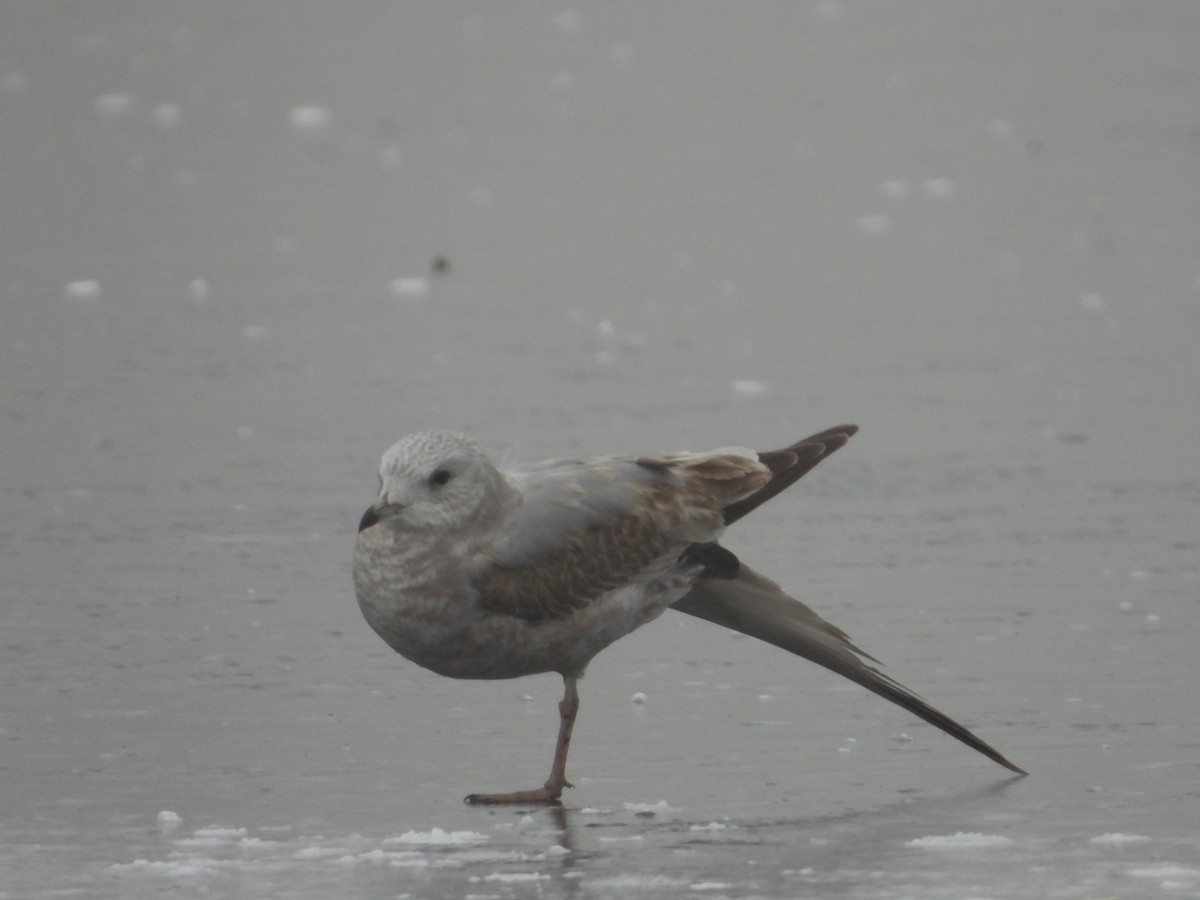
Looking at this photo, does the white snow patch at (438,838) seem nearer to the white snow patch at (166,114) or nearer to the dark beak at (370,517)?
the dark beak at (370,517)

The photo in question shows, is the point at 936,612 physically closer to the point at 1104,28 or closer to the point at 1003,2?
the point at 1104,28

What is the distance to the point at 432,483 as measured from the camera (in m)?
5.74

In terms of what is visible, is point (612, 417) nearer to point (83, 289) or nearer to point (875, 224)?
point (83, 289)

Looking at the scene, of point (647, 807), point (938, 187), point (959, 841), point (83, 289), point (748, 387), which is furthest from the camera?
point (938, 187)

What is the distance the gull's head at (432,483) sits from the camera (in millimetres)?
5695

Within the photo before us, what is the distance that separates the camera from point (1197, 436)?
9188mm

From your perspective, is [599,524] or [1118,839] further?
[599,524]

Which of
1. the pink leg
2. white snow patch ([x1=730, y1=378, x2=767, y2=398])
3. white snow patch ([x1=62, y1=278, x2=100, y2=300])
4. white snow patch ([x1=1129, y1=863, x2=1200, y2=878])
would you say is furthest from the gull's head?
white snow patch ([x1=62, y1=278, x2=100, y2=300])

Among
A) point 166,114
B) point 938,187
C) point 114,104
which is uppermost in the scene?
point 114,104

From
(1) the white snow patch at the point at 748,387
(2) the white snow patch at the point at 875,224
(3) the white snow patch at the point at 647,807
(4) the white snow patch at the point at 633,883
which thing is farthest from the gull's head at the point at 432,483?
(2) the white snow patch at the point at 875,224

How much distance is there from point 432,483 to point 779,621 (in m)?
0.99

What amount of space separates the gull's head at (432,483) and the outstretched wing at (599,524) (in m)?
0.12

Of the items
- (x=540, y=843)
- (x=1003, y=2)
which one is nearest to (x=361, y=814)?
(x=540, y=843)

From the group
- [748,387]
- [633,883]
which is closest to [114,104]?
[748,387]
